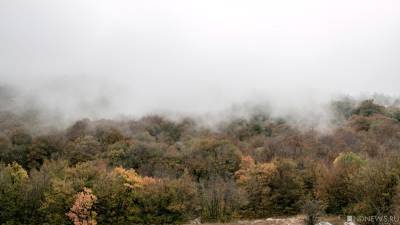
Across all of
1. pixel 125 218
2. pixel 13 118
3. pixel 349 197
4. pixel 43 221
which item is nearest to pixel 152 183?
pixel 125 218

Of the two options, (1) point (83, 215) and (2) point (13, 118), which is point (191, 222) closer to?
(1) point (83, 215)

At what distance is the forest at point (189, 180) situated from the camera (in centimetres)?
5891

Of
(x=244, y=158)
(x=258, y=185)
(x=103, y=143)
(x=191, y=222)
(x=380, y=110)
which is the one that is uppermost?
(x=380, y=110)

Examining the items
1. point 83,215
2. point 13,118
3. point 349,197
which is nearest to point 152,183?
point 83,215

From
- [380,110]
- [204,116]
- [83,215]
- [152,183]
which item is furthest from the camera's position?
[204,116]

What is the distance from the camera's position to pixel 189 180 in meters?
70.4

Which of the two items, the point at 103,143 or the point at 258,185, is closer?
the point at 258,185

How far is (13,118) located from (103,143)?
72.8 metres

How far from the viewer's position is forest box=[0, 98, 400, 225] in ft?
193

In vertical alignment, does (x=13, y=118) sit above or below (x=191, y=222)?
above

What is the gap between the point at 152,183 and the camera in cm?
6762

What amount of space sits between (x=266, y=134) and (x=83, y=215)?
348ft

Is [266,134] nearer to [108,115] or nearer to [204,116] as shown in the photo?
[204,116]

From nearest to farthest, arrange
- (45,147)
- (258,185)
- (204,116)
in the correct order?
→ (258,185)
(45,147)
(204,116)
